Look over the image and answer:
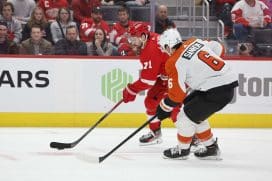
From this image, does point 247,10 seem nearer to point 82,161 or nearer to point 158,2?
point 158,2

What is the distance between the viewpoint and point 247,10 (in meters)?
9.86

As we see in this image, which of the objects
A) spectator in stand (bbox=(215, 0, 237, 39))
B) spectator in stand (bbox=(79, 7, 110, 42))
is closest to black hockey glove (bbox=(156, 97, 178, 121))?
spectator in stand (bbox=(79, 7, 110, 42))

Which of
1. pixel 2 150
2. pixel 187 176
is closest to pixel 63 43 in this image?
pixel 2 150

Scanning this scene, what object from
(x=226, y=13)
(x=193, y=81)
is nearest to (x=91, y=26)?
(x=226, y=13)

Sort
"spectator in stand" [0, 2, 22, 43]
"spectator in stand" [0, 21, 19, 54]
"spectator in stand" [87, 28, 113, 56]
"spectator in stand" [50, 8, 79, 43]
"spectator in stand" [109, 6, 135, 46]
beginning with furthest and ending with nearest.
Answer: "spectator in stand" [109, 6, 135, 46], "spectator in stand" [50, 8, 79, 43], "spectator in stand" [0, 2, 22, 43], "spectator in stand" [87, 28, 113, 56], "spectator in stand" [0, 21, 19, 54]

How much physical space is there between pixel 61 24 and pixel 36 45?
58cm

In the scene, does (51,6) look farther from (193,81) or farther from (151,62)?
(193,81)

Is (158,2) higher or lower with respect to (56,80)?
higher

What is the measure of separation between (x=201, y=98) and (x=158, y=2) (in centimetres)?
466

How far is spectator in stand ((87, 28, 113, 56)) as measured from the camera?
8.51m

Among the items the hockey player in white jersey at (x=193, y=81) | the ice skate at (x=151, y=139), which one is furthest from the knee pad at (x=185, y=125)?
the ice skate at (x=151, y=139)

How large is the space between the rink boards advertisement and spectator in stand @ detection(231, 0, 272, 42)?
110cm

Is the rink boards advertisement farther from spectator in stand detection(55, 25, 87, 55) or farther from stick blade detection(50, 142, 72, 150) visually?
stick blade detection(50, 142, 72, 150)

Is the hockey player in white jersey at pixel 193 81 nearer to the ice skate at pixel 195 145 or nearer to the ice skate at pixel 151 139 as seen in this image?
the ice skate at pixel 195 145
